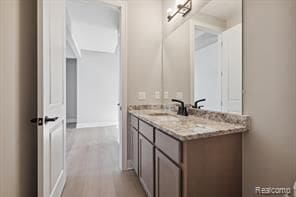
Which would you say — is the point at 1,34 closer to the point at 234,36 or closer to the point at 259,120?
the point at 234,36

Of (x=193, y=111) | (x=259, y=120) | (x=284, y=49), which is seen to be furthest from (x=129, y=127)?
(x=284, y=49)

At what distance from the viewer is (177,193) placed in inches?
48.3

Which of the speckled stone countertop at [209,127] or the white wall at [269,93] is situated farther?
the speckled stone countertop at [209,127]

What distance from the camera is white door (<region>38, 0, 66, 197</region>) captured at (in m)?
1.40

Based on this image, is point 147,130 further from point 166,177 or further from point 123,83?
point 123,83

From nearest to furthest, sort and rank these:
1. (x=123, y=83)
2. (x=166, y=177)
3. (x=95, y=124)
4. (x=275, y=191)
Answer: (x=275, y=191)
(x=166, y=177)
(x=123, y=83)
(x=95, y=124)

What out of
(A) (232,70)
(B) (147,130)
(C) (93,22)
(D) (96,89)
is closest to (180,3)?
(A) (232,70)

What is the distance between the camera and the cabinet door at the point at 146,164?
1.74m

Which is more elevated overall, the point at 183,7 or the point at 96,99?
the point at 183,7

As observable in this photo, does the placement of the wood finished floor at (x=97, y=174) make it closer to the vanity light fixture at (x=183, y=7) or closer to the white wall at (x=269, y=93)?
the white wall at (x=269, y=93)

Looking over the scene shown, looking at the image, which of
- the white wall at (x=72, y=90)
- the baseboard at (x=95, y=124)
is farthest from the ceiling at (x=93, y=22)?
the baseboard at (x=95, y=124)

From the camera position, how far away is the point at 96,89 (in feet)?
22.1

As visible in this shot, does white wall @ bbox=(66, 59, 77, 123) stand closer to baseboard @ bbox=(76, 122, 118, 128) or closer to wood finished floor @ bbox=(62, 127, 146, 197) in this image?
baseboard @ bbox=(76, 122, 118, 128)

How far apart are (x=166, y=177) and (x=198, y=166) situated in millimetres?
298
